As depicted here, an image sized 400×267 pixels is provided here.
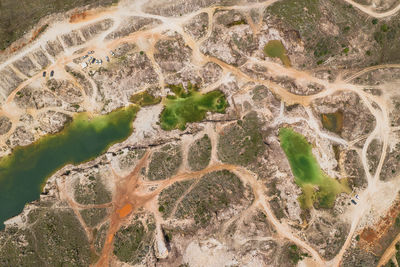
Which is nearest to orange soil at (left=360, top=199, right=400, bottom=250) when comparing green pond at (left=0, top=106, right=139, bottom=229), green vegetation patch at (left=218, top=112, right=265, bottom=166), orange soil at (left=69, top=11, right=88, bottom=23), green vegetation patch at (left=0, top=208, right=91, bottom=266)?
green vegetation patch at (left=218, top=112, right=265, bottom=166)

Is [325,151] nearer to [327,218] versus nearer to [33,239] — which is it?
[327,218]

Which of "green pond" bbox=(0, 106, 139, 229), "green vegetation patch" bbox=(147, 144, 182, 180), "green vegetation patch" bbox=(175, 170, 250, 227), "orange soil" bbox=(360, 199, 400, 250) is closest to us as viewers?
"green vegetation patch" bbox=(175, 170, 250, 227)

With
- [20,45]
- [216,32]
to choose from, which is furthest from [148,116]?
[20,45]

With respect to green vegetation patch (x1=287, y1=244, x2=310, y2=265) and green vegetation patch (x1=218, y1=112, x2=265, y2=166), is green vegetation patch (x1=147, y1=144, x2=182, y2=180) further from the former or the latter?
green vegetation patch (x1=287, y1=244, x2=310, y2=265)

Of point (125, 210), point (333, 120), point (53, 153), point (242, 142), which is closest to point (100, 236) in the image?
point (125, 210)

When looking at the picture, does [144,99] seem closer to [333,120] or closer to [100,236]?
[100,236]
